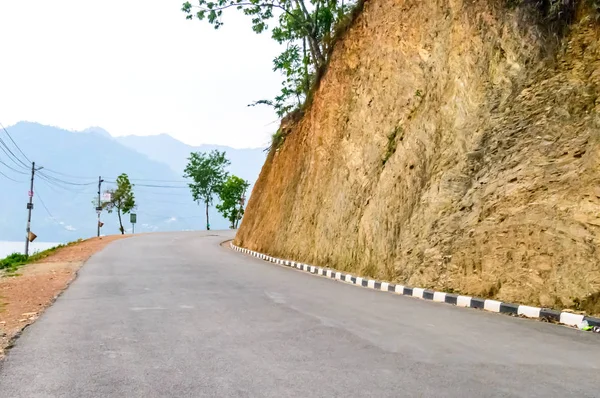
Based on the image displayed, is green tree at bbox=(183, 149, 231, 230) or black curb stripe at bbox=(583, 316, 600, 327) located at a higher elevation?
green tree at bbox=(183, 149, 231, 230)

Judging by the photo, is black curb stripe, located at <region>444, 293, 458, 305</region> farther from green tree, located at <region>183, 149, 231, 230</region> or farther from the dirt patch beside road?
green tree, located at <region>183, 149, 231, 230</region>

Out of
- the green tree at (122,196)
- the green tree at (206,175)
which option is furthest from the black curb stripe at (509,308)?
the green tree at (206,175)

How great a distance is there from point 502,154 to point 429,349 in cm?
724

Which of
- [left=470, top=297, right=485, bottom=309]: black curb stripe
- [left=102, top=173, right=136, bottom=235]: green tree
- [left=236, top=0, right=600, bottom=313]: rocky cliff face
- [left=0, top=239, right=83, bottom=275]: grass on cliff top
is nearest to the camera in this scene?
[left=236, top=0, right=600, bottom=313]: rocky cliff face

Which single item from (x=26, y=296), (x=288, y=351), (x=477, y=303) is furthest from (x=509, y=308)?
(x=26, y=296)

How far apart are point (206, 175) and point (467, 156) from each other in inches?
3044

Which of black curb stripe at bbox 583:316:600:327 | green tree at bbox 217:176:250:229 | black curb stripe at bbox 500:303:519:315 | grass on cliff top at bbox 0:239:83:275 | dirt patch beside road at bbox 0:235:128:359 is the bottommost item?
grass on cliff top at bbox 0:239:83:275

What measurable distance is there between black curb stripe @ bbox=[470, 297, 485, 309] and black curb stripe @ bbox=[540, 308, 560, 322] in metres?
1.44

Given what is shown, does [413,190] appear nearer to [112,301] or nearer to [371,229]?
[371,229]

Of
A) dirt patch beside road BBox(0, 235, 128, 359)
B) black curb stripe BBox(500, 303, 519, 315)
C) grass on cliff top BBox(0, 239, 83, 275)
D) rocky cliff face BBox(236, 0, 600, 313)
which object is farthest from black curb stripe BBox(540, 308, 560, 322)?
grass on cliff top BBox(0, 239, 83, 275)

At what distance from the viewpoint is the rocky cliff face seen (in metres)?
10.3

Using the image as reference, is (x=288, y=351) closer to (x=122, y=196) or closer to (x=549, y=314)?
(x=549, y=314)

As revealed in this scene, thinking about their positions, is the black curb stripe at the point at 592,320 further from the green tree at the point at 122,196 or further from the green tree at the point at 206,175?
the green tree at the point at 206,175

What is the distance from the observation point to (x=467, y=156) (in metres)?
13.5
